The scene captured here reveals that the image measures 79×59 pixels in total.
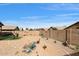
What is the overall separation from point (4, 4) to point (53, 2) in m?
0.59

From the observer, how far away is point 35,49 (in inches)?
247

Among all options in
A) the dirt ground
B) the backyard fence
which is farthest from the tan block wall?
the dirt ground

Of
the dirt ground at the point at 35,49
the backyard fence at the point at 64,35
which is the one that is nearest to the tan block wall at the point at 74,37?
the backyard fence at the point at 64,35

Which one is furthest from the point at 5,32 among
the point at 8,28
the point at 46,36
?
the point at 46,36

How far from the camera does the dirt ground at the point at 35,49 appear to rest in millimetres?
6234

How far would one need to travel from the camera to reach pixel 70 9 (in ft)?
20.3

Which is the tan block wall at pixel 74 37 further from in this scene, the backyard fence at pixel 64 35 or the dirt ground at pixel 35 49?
the dirt ground at pixel 35 49

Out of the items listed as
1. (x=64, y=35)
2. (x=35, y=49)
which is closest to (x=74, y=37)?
(x=64, y=35)

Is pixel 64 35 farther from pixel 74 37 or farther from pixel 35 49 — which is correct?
pixel 35 49

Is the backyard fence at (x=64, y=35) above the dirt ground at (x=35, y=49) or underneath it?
above

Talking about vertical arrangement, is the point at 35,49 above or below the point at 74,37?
below

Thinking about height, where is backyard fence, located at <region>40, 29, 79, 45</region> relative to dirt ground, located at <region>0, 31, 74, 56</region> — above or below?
above

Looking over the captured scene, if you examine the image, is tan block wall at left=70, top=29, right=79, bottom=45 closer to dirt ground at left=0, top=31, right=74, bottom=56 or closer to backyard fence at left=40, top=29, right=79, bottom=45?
backyard fence at left=40, top=29, right=79, bottom=45

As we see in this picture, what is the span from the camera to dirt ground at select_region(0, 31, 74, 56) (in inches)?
245
